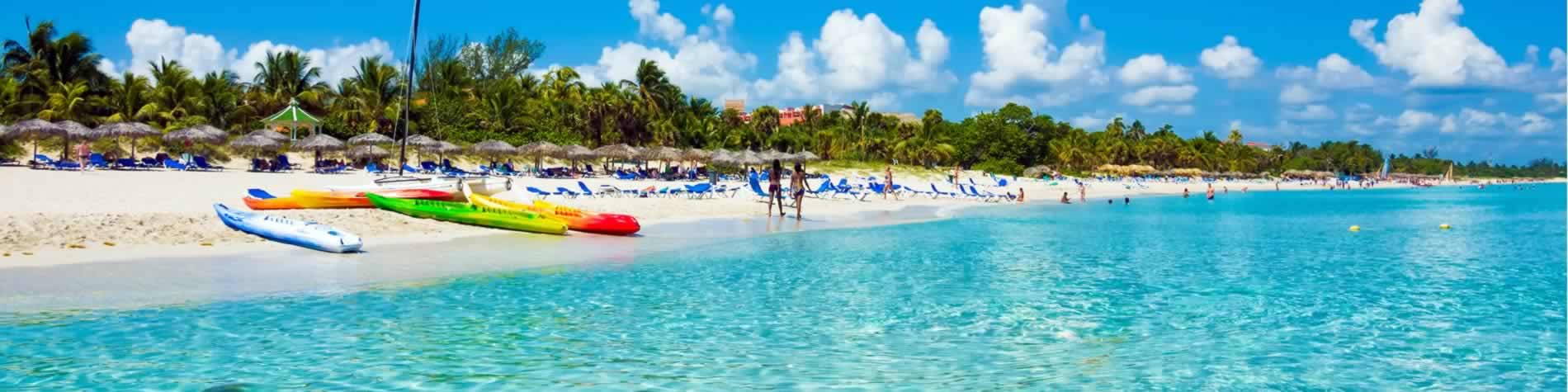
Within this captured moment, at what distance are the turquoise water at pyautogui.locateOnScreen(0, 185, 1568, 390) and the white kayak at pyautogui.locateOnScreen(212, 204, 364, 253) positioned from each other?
8.48 feet

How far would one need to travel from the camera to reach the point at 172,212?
551 inches

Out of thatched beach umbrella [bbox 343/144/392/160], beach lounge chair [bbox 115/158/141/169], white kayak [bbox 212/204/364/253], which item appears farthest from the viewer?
thatched beach umbrella [bbox 343/144/392/160]

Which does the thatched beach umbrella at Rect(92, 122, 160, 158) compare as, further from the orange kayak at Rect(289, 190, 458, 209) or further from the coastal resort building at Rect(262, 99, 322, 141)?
the orange kayak at Rect(289, 190, 458, 209)

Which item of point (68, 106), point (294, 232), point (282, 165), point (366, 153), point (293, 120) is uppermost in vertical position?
point (68, 106)

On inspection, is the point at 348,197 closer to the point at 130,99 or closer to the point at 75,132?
the point at 75,132

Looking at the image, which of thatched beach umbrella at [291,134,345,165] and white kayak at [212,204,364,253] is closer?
white kayak at [212,204,364,253]

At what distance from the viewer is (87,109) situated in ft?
120

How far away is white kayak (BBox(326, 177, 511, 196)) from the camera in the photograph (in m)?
16.0

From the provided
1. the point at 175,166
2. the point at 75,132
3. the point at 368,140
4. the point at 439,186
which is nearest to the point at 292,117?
the point at 368,140

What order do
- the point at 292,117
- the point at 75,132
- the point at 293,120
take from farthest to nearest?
1. the point at 292,117
2. the point at 293,120
3. the point at 75,132

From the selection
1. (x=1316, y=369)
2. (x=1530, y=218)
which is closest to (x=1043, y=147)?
(x=1530, y=218)

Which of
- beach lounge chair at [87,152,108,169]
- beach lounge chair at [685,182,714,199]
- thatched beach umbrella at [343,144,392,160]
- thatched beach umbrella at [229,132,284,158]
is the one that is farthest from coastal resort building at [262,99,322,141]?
beach lounge chair at [685,182,714,199]

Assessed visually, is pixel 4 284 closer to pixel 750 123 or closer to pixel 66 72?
pixel 66 72

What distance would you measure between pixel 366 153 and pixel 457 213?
22.1 meters
